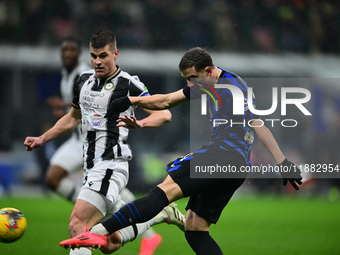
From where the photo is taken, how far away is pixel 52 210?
8.95 meters

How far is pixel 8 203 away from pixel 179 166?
7.15 meters

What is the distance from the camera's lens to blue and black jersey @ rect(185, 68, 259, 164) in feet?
10.3

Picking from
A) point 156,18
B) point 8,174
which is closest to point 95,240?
point 8,174

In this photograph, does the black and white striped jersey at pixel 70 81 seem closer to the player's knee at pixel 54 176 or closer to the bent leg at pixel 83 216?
the player's knee at pixel 54 176

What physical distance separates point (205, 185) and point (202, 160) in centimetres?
18

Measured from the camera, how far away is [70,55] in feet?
19.3

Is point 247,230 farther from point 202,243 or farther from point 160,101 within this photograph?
point 160,101

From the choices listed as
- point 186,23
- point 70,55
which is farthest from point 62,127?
point 186,23

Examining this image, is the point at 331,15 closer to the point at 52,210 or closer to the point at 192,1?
the point at 192,1

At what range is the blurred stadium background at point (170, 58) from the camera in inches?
463

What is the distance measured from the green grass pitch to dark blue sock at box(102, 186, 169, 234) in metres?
1.83

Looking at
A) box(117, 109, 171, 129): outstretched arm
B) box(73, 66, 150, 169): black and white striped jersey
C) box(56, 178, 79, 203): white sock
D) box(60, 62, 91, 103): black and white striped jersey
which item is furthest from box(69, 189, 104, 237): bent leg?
box(60, 62, 91, 103): black and white striped jersey

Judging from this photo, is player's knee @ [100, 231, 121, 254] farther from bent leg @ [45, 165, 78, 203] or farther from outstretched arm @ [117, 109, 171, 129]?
bent leg @ [45, 165, 78, 203]

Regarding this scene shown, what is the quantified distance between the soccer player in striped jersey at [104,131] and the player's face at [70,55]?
2171 millimetres
